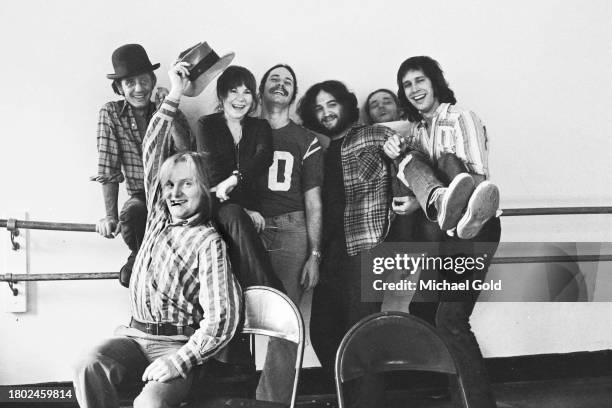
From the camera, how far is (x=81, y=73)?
247cm

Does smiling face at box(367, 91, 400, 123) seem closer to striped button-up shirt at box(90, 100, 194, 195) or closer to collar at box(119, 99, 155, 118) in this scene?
striped button-up shirt at box(90, 100, 194, 195)

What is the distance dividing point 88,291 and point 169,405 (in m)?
0.59

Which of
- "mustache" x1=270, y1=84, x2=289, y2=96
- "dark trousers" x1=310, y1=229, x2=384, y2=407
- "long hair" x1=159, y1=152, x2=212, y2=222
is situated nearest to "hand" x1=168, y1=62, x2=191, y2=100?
"long hair" x1=159, y1=152, x2=212, y2=222

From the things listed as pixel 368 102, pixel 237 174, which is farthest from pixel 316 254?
pixel 368 102

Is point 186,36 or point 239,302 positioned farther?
point 186,36

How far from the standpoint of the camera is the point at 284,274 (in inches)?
100

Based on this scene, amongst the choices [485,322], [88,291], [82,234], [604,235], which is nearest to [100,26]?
[82,234]

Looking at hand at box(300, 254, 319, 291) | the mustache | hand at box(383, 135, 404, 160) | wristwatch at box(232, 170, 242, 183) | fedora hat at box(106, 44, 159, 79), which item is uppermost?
fedora hat at box(106, 44, 159, 79)

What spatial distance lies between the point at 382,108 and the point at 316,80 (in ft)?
0.95

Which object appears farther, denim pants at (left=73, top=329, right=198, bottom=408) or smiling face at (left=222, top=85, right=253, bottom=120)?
smiling face at (left=222, top=85, right=253, bottom=120)

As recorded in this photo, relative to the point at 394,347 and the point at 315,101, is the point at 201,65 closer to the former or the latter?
the point at 315,101

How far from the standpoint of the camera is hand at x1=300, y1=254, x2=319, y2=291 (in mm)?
2564

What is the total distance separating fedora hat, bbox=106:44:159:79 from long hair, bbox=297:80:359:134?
0.63m

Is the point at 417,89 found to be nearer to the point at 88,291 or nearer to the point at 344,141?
the point at 344,141
